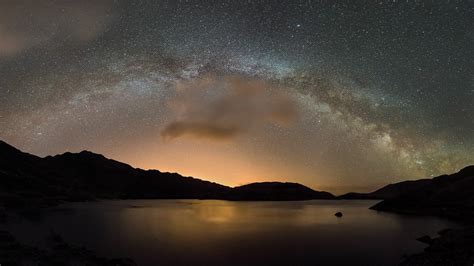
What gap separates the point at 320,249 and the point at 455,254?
62.4 feet

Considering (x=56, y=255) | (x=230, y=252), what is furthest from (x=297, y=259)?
(x=56, y=255)

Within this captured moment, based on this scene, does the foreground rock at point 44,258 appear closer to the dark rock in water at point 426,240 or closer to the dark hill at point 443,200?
the dark rock in water at point 426,240

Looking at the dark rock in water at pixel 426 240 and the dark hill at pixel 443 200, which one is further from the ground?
the dark hill at pixel 443 200

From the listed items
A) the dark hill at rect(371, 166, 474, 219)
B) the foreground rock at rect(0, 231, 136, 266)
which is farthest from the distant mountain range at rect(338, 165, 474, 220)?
the foreground rock at rect(0, 231, 136, 266)

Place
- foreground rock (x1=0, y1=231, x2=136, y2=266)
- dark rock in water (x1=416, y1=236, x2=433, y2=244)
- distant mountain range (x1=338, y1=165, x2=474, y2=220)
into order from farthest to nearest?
distant mountain range (x1=338, y1=165, x2=474, y2=220) → dark rock in water (x1=416, y1=236, x2=433, y2=244) → foreground rock (x1=0, y1=231, x2=136, y2=266)

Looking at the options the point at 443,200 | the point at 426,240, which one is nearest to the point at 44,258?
the point at 426,240

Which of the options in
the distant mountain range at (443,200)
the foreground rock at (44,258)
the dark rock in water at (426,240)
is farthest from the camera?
the distant mountain range at (443,200)

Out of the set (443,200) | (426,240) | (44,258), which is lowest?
(426,240)

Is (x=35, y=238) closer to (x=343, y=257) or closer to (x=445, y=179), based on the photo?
A: (x=343, y=257)

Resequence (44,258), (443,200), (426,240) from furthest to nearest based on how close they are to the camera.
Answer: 1. (443,200)
2. (426,240)
3. (44,258)

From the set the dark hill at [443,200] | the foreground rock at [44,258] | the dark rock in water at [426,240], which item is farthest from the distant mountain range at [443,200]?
the foreground rock at [44,258]

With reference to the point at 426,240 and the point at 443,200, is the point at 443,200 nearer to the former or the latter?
the point at 443,200

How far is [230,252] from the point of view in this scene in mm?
45000

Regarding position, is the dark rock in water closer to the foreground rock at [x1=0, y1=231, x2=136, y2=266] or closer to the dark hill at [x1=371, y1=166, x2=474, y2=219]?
→ the dark hill at [x1=371, y1=166, x2=474, y2=219]
